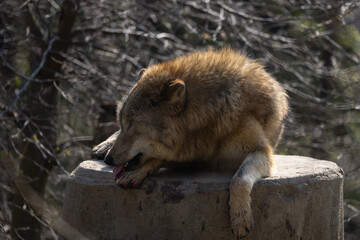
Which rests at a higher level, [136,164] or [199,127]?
[199,127]

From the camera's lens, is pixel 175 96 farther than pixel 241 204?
Yes

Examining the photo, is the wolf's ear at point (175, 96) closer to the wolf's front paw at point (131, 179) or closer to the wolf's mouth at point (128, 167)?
the wolf's mouth at point (128, 167)

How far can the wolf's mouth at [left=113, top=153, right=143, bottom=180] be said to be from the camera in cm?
403

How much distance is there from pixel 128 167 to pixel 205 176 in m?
0.58

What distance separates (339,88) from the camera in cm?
880

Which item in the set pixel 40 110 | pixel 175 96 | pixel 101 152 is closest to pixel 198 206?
pixel 175 96

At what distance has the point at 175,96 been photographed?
4.06m

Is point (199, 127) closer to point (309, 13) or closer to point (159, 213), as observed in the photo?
point (159, 213)

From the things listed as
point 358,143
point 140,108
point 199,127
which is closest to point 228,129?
point 199,127

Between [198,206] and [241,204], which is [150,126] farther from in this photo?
[241,204]

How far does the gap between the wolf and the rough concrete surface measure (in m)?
0.15


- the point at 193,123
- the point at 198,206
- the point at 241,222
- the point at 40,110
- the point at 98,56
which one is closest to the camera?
the point at 241,222

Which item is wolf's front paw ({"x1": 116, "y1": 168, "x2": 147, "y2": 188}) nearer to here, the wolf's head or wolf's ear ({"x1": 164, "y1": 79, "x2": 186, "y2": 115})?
the wolf's head

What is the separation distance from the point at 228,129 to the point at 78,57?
4101mm
